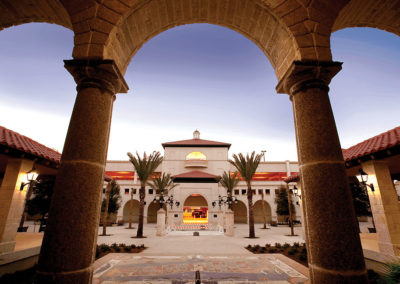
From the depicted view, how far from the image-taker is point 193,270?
6.09 metres

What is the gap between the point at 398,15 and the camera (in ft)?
15.4

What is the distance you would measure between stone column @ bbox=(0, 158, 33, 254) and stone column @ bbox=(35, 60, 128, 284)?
7081mm

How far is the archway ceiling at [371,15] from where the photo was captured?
4465 millimetres

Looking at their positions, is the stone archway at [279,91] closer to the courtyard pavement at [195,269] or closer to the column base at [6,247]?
the courtyard pavement at [195,269]

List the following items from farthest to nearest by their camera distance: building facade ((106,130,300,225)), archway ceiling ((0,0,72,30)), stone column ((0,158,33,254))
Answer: building facade ((106,130,300,225)), stone column ((0,158,33,254)), archway ceiling ((0,0,72,30))

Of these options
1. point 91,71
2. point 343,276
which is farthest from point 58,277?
point 343,276

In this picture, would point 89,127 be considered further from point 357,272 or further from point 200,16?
point 357,272

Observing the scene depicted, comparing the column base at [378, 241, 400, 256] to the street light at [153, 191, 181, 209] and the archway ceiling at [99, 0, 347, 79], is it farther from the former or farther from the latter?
the street light at [153, 191, 181, 209]

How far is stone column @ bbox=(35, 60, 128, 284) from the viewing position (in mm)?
2684

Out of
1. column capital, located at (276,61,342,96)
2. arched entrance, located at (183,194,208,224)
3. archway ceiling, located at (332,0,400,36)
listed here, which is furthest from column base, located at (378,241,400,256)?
arched entrance, located at (183,194,208,224)

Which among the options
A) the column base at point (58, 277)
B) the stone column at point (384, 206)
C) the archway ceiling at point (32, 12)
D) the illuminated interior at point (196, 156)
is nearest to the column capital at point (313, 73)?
the column base at point (58, 277)

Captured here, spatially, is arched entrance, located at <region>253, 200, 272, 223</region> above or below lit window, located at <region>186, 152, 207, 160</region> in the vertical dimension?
below

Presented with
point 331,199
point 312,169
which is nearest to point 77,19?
point 312,169

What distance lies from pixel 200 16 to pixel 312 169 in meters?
4.44
